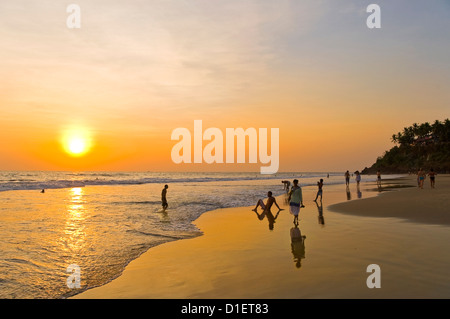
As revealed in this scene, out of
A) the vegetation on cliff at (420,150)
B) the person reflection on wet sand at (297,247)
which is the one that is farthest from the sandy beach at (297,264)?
the vegetation on cliff at (420,150)

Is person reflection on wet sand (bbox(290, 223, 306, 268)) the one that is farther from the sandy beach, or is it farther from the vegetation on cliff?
the vegetation on cliff

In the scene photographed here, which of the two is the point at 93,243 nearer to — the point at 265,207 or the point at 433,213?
the point at 265,207

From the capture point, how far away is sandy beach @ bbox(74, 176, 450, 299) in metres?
7.03

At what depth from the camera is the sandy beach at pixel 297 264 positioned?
703cm

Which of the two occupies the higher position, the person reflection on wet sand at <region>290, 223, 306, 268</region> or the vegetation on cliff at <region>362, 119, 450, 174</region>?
the vegetation on cliff at <region>362, 119, 450, 174</region>

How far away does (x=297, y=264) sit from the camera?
350 inches

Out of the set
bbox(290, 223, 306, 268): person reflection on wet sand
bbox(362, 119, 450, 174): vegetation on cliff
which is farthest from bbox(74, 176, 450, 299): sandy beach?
bbox(362, 119, 450, 174): vegetation on cliff

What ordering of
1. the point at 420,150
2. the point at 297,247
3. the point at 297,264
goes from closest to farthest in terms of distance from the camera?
the point at 297,264, the point at 297,247, the point at 420,150

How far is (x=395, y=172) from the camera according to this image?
470 feet

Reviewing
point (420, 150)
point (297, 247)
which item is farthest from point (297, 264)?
point (420, 150)

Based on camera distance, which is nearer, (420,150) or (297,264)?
(297,264)

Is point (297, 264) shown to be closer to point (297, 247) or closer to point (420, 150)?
point (297, 247)
